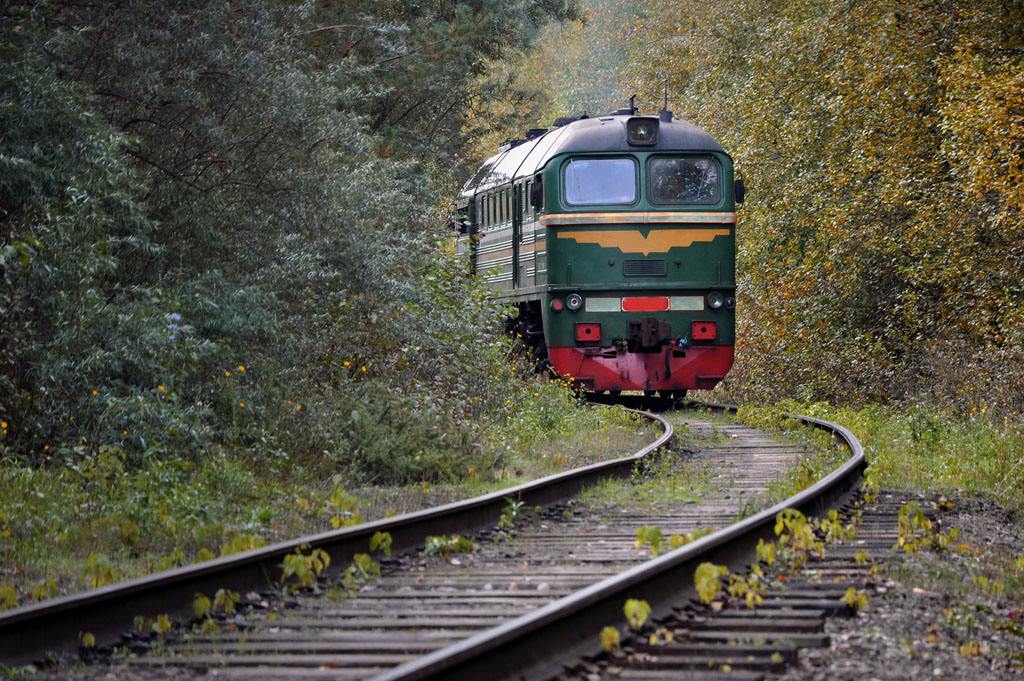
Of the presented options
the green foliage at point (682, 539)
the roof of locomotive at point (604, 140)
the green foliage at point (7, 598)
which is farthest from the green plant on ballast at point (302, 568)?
the roof of locomotive at point (604, 140)

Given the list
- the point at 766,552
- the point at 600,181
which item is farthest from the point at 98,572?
the point at 600,181

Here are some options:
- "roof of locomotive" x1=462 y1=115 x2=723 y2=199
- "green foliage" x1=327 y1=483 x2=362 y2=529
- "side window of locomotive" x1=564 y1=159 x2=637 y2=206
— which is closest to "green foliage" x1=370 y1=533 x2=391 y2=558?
"green foliage" x1=327 y1=483 x2=362 y2=529

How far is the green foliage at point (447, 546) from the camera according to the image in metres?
7.28

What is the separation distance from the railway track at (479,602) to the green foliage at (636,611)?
0.34 feet

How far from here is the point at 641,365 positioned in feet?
59.4

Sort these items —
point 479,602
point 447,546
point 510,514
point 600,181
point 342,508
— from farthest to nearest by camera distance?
point 600,181 < point 342,508 < point 510,514 < point 447,546 < point 479,602

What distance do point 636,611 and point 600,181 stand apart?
13.5 metres

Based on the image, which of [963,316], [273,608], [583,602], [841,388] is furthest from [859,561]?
[841,388]

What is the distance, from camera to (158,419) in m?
9.55

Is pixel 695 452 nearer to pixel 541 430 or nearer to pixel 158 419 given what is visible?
pixel 541 430

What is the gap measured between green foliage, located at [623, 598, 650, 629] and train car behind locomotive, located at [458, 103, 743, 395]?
42.0 feet

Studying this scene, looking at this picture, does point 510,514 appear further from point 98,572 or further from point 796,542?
point 98,572

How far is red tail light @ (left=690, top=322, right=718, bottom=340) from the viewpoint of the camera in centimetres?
1806

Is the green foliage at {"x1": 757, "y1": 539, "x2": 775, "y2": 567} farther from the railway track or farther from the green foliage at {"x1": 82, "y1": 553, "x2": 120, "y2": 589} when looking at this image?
the green foliage at {"x1": 82, "y1": 553, "x2": 120, "y2": 589}
